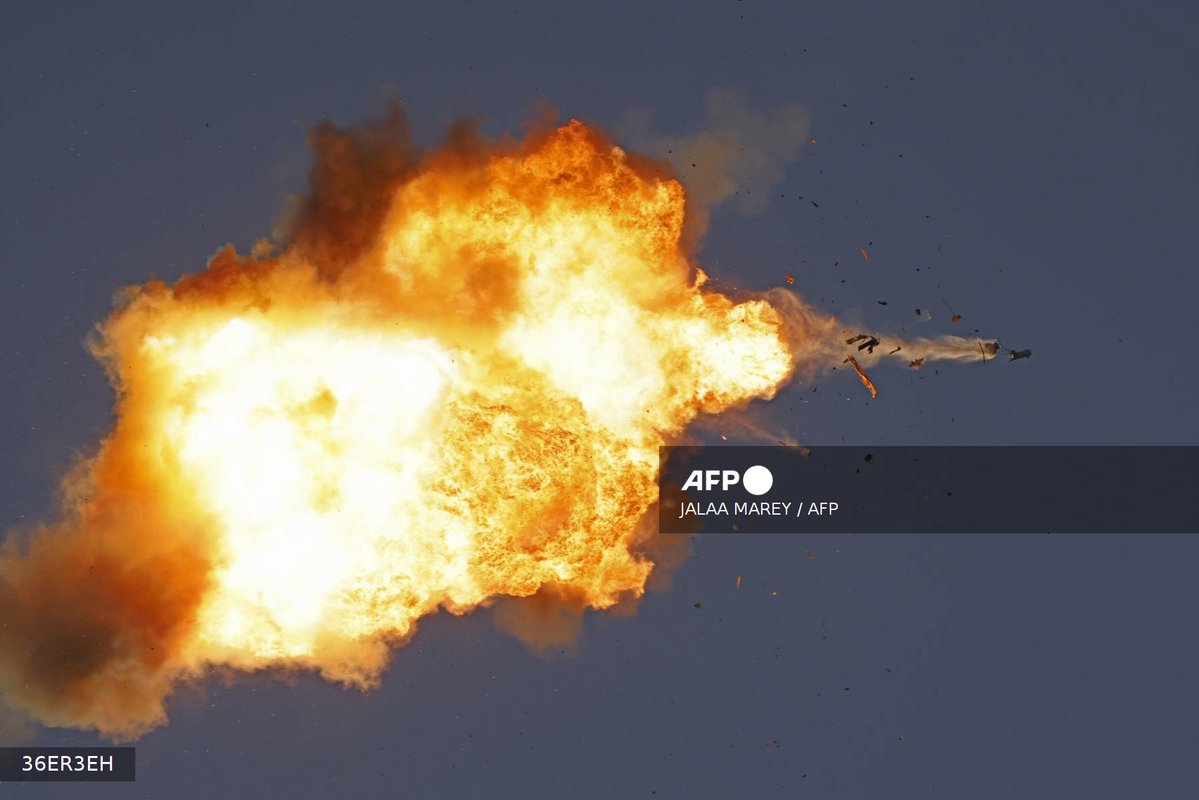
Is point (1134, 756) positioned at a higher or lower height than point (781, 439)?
lower

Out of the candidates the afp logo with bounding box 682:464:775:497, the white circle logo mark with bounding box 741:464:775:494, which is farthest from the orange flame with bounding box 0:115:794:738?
the white circle logo mark with bounding box 741:464:775:494

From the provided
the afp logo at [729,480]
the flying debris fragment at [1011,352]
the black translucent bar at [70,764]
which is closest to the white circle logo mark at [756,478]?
the afp logo at [729,480]

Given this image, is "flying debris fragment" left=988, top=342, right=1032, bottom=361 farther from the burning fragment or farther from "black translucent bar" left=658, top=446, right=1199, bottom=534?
the burning fragment

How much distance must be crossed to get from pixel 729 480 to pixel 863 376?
241cm

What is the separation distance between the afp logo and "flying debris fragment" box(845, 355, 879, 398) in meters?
1.85

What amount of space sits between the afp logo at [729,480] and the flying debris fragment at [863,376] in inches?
72.6

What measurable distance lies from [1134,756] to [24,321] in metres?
16.8

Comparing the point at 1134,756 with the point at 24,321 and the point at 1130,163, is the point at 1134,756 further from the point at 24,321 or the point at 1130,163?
the point at 24,321

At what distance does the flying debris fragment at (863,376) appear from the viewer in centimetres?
1246

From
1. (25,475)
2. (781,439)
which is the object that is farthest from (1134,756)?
(25,475)

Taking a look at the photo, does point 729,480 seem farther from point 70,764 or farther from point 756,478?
point 70,764

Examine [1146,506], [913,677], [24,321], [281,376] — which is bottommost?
[913,677]

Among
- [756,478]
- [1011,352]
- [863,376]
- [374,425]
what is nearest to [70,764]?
[374,425]

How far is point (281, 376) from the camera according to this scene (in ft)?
40.1
